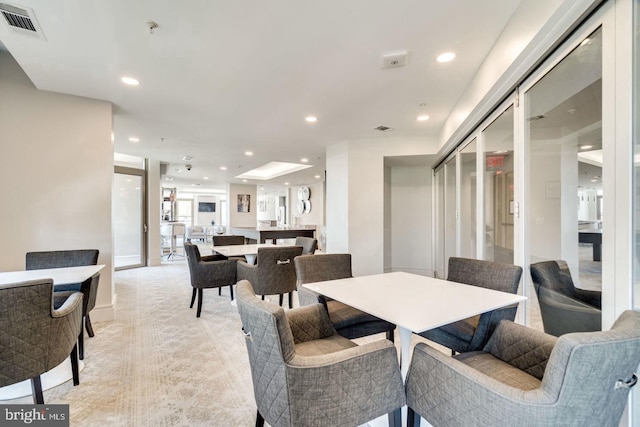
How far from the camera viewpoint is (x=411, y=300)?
1531 millimetres

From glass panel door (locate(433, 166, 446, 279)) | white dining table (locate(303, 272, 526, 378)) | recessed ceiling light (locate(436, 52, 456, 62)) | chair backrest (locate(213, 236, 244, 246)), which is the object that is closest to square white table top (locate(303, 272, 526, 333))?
white dining table (locate(303, 272, 526, 378))

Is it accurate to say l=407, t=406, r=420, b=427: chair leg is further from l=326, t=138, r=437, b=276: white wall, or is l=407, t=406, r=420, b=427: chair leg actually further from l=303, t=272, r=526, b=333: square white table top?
l=326, t=138, r=437, b=276: white wall

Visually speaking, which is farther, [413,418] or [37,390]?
[37,390]

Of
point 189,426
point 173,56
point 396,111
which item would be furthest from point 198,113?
point 189,426

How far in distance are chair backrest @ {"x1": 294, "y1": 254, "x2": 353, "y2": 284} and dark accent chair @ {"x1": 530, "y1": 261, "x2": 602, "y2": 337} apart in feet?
4.80

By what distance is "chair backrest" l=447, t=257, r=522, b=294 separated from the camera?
194cm

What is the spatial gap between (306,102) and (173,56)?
4.81ft

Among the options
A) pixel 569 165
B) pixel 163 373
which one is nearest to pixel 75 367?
pixel 163 373

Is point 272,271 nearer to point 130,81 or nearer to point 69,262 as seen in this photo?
point 69,262

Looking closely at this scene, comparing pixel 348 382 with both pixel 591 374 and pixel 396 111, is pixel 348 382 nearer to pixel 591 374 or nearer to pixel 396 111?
pixel 591 374

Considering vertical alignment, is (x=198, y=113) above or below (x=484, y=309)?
above

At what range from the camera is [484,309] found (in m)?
1.39

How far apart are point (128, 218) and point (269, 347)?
693cm

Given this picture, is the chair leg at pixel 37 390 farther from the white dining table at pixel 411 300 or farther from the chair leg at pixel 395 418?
the chair leg at pixel 395 418
